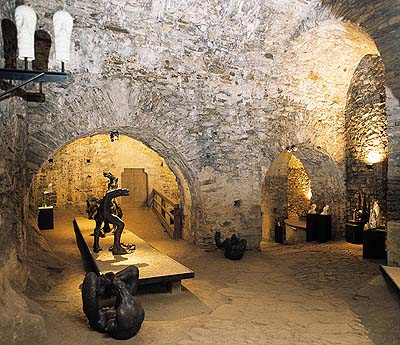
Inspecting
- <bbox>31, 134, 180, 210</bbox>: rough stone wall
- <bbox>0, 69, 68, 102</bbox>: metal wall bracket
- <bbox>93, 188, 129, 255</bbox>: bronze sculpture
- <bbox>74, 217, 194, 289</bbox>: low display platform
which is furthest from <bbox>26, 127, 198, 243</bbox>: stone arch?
<bbox>31, 134, 180, 210</bbox>: rough stone wall

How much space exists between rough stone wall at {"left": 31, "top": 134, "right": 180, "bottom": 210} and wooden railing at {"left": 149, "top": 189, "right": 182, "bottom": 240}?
75 centimetres

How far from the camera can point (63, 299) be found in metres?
4.97

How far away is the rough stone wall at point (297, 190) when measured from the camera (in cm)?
1309

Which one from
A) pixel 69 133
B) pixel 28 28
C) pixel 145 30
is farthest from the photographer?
pixel 145 30

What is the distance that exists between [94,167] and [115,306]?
9.06m

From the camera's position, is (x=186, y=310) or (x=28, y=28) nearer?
(x=28, y=28)

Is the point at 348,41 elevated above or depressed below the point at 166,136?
above

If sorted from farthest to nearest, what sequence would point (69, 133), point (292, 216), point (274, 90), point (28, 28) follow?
point (292, 216) < point (274, 90) < point (69, 133) < point (28, 28)

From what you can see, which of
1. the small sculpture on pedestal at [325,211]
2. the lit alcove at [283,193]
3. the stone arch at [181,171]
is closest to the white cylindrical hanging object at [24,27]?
the stone arch at [181,171]

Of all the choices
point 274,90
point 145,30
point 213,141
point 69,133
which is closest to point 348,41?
point 274,90

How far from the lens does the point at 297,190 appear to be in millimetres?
13211

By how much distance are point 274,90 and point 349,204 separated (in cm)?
346

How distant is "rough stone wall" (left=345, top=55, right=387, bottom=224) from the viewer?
27.1 ft

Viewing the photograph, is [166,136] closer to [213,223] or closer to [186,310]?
[213,223]
